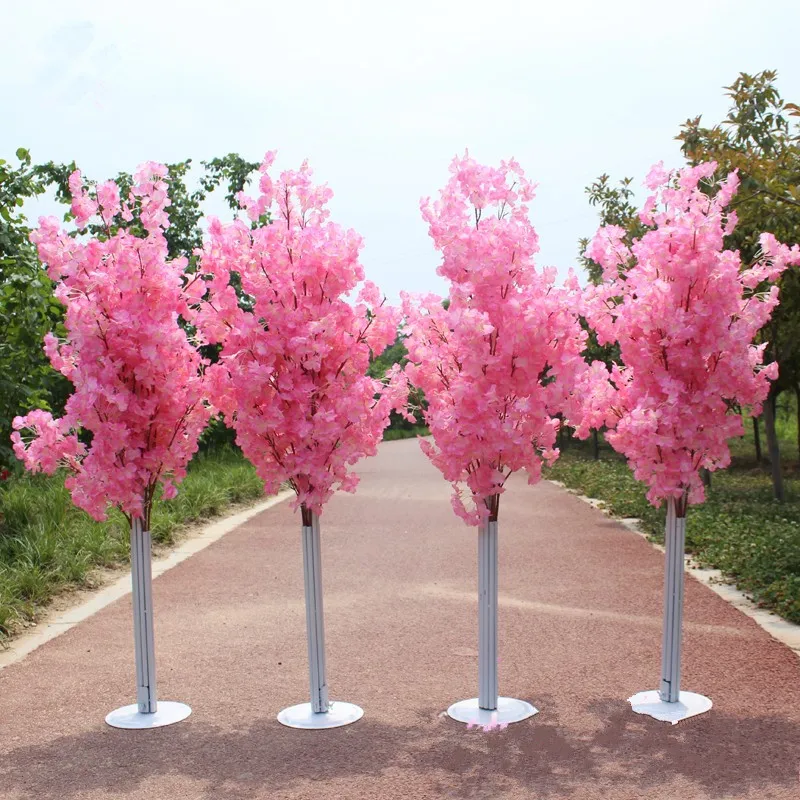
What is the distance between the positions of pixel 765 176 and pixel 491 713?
603cm

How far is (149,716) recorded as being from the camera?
5.57m

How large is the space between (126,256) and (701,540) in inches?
277

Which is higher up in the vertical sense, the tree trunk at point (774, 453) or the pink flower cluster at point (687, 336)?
the pink flower cluster at point (687, 336)

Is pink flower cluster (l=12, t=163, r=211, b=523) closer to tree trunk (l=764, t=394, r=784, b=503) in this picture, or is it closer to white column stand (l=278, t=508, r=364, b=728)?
white column stand (l=278, t=508, r=364, b=728)

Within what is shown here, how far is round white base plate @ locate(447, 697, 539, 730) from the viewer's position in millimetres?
5325

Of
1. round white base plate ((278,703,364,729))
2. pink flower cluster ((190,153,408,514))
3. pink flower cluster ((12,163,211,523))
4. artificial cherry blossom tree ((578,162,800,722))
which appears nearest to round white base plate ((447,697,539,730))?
round white base plate ((278,703,364,729))

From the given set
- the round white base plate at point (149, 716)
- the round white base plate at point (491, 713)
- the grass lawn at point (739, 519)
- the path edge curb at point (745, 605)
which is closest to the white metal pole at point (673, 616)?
the round white base plate at point (491, 713)

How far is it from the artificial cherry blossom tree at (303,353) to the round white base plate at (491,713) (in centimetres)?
57

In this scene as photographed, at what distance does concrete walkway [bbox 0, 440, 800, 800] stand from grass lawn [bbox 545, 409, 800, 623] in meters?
0.45

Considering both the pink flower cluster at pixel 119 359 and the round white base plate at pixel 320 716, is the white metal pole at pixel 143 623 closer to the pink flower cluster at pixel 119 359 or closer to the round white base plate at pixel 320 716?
the pink flower cluster at pixel 119 359

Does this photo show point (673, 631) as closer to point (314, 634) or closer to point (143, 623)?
point (314, 634)

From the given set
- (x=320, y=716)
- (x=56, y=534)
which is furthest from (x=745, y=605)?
(x=56, y=534)

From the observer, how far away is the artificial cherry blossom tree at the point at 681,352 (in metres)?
5.34

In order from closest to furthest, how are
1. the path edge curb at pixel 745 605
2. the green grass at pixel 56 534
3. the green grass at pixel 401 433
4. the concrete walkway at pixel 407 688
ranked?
1. the concrete walkway at pixel 407 688
2. the path edge curb at pixel 745 605
3. the green grass at pixel 56 534
4. the green grass at pixel 401 433
